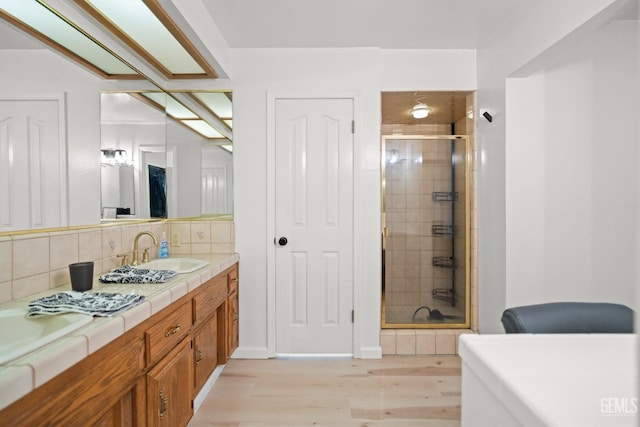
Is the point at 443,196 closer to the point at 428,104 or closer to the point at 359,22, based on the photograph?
the point at 428,104

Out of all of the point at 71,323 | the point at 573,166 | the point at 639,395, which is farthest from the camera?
the point at 573,166

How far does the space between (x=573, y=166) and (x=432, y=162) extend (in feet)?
3.45

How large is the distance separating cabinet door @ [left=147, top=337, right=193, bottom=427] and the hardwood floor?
343 mm

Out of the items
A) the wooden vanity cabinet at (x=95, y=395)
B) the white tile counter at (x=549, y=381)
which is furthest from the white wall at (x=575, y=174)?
the wooden vanity cabinet at (x=95, y=395)

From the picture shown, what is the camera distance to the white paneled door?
118 inches

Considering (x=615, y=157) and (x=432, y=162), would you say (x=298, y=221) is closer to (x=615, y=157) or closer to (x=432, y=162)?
(x=432, y=162)

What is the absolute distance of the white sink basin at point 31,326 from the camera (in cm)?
105

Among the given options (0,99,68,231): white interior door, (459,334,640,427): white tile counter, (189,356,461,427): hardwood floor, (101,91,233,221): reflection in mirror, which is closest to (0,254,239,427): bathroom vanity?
(189,356,461,427): hardwood floor

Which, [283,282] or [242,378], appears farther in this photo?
[283,282]

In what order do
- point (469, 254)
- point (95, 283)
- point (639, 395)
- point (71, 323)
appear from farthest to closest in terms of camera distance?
point (469, 254)
point (95, 283)
point (71, 323)
point (639, 395)

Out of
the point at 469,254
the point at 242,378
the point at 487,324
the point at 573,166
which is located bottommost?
the point at 242,378

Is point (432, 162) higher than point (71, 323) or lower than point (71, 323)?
higher

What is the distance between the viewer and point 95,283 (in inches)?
71.6

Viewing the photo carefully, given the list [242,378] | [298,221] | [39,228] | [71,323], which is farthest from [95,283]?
[298,221]
